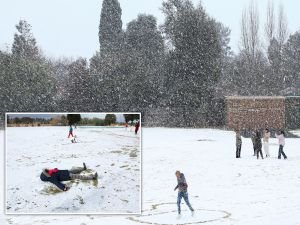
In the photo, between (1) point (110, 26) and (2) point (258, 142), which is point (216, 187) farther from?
(1) point (110, 26)

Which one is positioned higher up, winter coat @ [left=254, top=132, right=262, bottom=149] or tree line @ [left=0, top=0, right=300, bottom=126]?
tree line @ [left=0, top=0, right=300, bottom=126]

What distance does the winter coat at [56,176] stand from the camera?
947 cm

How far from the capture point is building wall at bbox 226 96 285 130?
40125 millimetres

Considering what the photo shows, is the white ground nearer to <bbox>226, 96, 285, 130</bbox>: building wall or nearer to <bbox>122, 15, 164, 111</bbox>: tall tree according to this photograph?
<bbox>226, 96, 285, 130</bbox>: building wall

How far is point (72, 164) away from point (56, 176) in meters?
0.33

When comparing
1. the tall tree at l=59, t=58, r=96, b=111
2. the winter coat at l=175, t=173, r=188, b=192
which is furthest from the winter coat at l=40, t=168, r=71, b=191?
the tall tree at l=59, t=58, r=96, b=111

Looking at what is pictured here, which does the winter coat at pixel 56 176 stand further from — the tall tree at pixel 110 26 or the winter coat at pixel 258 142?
the tall tree at pixel 110 26

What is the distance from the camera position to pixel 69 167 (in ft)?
31.3

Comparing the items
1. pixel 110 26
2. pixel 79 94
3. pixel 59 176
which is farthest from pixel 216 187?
pixel 110 26

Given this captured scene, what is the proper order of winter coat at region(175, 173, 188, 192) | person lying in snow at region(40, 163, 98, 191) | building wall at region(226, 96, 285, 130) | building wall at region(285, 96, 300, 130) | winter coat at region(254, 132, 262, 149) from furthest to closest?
building wall at region(285, 96, 300, 130) → building wall at region(226, 96, 285, 130) → winter coat at region(254, 132, 262, 149) → winter coat at region(175, 173, 188, 192) → person lying in snow at region(40, 163, 98, 191)

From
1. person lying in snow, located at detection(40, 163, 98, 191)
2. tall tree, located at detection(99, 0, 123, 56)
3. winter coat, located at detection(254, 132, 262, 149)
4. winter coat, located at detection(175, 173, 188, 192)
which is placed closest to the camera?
person lying in snow, located at detection(40, 163, 98, 191)

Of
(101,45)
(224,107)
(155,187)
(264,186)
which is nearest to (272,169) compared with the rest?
(264,186)

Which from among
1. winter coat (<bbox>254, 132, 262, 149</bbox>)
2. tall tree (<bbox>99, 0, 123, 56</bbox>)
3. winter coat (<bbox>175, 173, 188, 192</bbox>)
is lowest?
winter coat (<bbox>175, 173, 188, 192</bbox>)

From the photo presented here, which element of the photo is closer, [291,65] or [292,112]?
[292,112]
